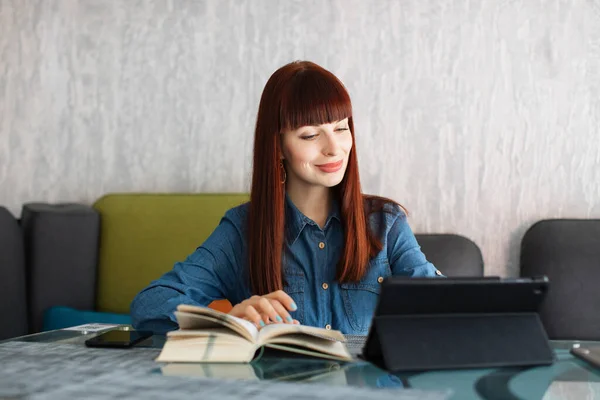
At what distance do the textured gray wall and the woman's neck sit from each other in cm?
64

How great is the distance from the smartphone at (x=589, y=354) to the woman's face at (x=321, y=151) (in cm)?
59

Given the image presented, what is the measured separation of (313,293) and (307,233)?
0.41 ft

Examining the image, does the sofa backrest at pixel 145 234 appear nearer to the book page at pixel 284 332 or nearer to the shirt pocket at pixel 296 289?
the shirt pocket at pixel 296 289

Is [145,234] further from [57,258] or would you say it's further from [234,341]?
[234,341]

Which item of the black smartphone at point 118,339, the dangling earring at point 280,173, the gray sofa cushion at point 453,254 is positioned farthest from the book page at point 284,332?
the gray sofa cushion at point 453,254

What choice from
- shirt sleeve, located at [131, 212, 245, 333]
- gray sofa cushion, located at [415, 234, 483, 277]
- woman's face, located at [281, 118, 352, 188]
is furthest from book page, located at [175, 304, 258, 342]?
gray sofa cushion, located at [415, 234, 483, 277]

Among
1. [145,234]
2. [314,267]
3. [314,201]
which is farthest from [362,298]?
[145,234]

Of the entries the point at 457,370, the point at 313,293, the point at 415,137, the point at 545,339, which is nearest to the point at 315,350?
the point at 457,370

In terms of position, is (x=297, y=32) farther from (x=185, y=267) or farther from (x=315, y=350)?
(x=315, y=350)

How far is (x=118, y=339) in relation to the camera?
3.73 ft

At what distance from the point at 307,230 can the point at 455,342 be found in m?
0.63

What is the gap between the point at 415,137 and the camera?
7.12 ft

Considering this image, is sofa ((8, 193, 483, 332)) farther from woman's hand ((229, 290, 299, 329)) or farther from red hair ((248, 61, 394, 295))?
woman's hand ((229, 290, 299, 329))

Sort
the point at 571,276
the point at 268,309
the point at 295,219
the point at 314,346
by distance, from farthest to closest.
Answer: the point at 571,276, the point at 295,219, the point at 268,309, the point at 314,346
